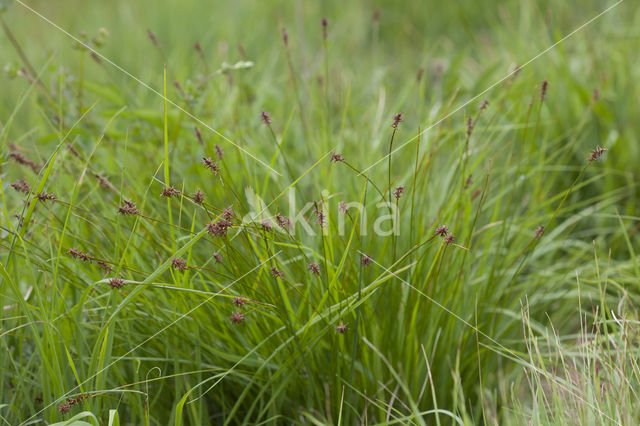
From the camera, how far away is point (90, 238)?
5.84 ft

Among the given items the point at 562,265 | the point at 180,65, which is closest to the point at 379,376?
the point at 562,265

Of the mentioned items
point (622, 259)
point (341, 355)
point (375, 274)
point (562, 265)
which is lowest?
point (622, 259)

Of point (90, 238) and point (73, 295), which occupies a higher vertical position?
point (90, 238)

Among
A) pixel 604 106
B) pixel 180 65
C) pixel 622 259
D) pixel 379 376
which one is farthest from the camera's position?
pixel 180 65

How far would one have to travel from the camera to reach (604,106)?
263cm

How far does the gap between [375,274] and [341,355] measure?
0.25 m

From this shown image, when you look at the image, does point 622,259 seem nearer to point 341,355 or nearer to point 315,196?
point 315,196

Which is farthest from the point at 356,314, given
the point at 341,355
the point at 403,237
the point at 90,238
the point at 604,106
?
the point at 604,106

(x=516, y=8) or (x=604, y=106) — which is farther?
(x=516, y=8)

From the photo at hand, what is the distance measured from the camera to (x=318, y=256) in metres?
1.52

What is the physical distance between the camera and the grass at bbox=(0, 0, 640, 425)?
51.1 inches

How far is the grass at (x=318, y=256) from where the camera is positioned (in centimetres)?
130

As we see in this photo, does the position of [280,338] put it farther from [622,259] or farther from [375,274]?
[622,259]

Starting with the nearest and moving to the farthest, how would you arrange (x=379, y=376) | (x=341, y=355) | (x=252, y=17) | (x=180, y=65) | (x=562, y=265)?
(x=341, y=355), (x=379, y=376), (x=562, y=265), (x=180, y=65), (x=252, y=17)
